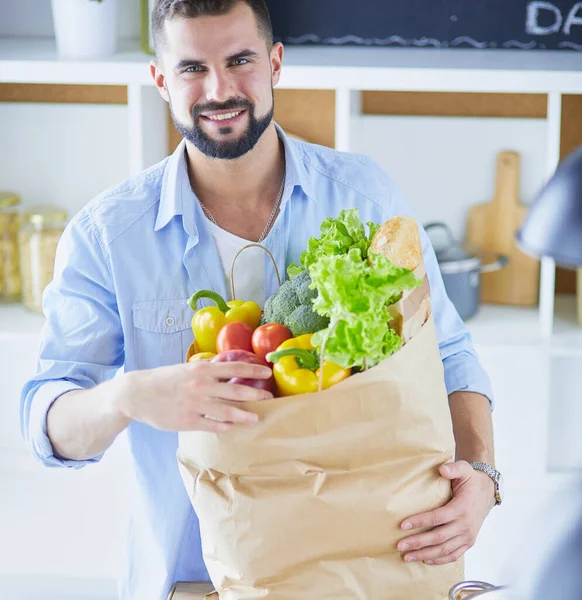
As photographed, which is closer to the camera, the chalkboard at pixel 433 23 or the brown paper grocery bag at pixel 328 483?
the brown paper grocery bag at pixel 328 483

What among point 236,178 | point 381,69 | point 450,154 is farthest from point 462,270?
point 236,178

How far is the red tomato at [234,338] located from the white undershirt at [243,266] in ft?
1.10

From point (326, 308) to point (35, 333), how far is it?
143 centimetres

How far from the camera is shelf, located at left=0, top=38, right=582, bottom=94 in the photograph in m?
2.10

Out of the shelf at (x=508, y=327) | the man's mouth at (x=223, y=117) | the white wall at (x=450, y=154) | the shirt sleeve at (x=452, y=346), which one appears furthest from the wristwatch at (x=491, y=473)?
the white wall at (x=450, y=154)

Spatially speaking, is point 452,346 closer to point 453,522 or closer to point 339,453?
point 453,522

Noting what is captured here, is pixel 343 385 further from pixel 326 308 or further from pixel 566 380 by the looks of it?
pixel 566 380

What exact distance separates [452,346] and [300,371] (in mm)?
545

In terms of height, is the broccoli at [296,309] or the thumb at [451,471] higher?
the broccoli at [296,309]

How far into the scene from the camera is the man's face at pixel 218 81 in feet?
4.72

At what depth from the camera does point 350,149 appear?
7.34 ft

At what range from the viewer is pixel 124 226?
4.83 ft

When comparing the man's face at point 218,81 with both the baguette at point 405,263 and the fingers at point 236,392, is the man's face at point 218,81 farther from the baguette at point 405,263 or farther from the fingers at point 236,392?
the fingers at point 236,392

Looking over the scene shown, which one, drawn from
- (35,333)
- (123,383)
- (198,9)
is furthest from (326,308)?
(35,333)
